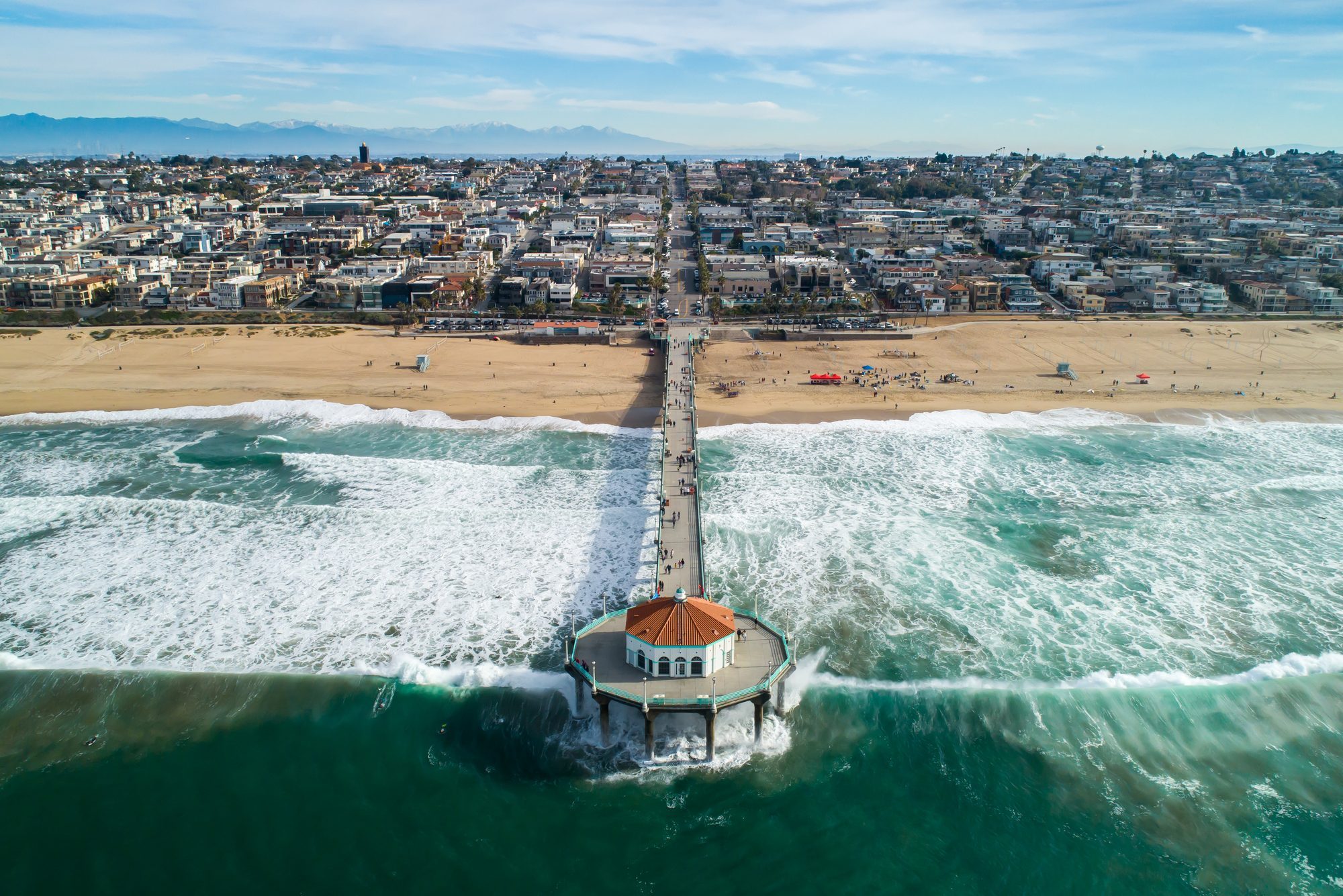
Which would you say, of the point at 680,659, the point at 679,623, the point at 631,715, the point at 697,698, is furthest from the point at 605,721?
the point at 679,623

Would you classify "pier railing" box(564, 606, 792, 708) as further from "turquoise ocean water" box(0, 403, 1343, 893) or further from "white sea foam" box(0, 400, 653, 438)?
"white sea foam" box(0, 400, 653, 438)

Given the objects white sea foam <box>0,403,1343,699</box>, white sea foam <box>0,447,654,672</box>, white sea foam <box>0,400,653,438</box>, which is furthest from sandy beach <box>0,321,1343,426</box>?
white sea foam <box>0,447,654,672</box>

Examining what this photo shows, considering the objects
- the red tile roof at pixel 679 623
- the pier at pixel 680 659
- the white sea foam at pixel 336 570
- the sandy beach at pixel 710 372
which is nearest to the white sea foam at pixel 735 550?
the white sea foam at pixel 336 570

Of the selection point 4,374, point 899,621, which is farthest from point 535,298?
point 899,621

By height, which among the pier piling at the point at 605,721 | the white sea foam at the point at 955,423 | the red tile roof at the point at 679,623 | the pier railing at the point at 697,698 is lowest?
the pier piling at the point at 605,721

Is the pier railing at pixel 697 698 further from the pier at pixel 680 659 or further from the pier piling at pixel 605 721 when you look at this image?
the pier piling at pixel 605 721

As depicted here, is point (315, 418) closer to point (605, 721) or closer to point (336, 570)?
point (336, 570)

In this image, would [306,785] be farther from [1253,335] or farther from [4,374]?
[1253,335]
